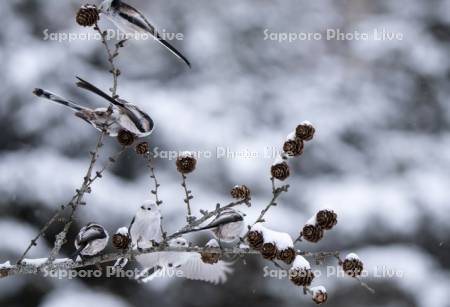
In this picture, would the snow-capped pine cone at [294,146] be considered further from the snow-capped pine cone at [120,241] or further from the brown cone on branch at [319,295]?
the snow-capped pine cone at [120,241]

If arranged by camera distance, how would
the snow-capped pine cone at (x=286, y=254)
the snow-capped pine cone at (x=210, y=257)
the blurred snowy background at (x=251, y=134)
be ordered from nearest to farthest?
the snow-capped pine cone at (x=286, y=254)
the snow-capped pine cone at (x=210, y=257)
the blurred snowy background at (x=251, y=134)

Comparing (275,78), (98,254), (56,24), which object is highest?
(275,78)

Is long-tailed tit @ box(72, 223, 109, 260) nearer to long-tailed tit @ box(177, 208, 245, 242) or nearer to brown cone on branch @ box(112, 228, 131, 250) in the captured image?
brown cone on branch @ box(112, 228, 131, 250)

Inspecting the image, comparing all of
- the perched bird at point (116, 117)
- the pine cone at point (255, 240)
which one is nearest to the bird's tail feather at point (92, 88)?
the perched bird at point (116, 117)

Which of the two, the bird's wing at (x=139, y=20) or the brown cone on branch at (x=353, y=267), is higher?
the bird's wing at (x=139, y=20)

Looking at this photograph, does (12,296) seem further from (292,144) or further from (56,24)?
(292,144)

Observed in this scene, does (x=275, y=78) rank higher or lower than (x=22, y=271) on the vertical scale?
higher

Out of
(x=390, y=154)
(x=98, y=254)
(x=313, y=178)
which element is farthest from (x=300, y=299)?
(x=98, y=254)

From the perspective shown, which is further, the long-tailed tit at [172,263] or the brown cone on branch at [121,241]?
the long-tailed tit at [172,263]
